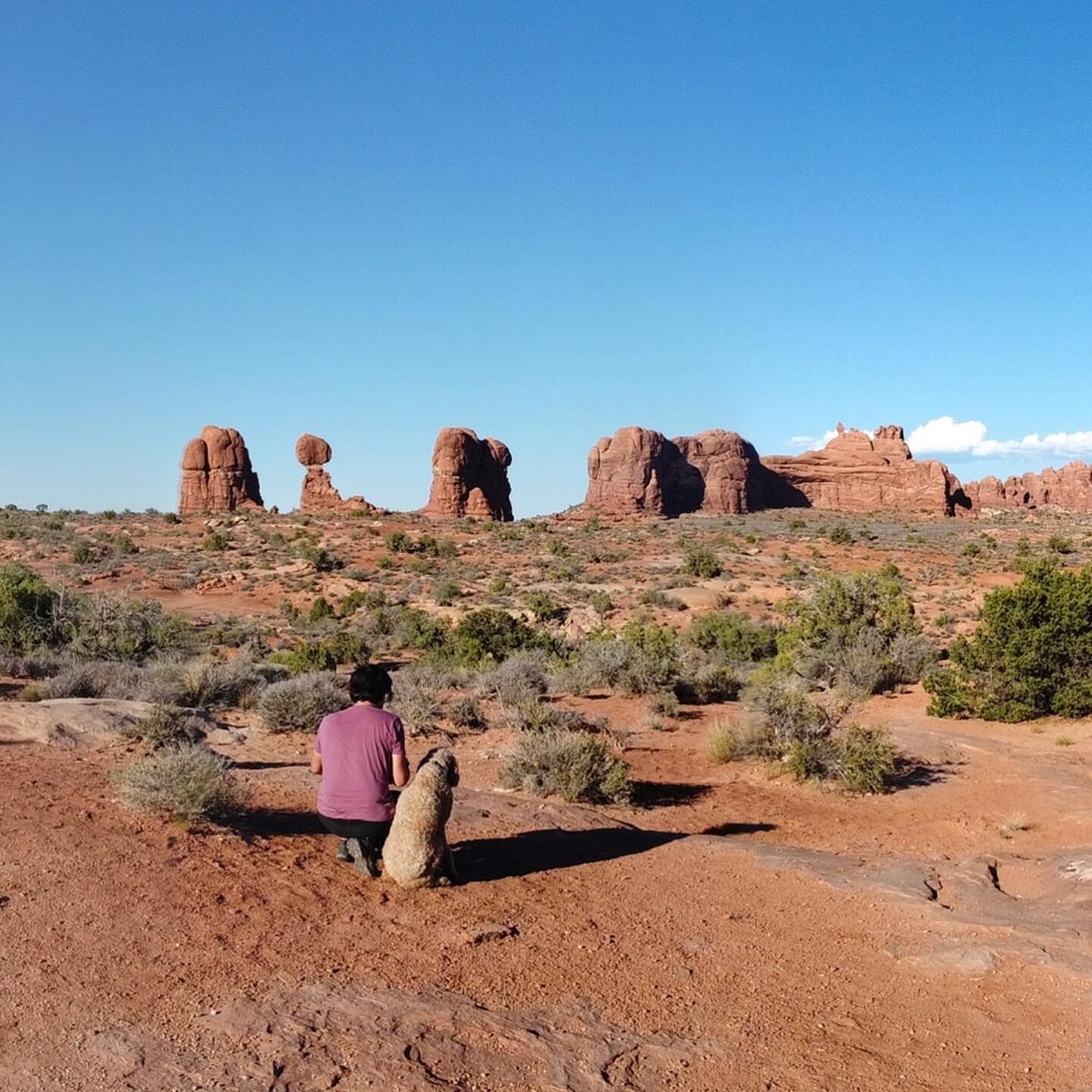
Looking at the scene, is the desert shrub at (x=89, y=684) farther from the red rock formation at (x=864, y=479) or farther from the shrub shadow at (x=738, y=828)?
the red rock formation at (x=864, y=479)

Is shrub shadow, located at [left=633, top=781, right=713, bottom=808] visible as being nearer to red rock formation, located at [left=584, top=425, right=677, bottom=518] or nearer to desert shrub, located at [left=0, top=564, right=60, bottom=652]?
desert shrub, located at [left=0, top=564, right=60, bottom=652]

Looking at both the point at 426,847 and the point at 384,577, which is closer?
the point at 426,847

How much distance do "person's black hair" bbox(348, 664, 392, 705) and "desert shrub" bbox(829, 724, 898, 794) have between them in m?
6.83

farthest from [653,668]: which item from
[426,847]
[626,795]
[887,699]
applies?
[426,847]

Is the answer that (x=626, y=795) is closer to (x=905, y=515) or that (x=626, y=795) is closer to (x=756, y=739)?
(x=756, y=739)

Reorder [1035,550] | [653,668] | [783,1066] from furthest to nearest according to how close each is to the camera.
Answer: [1035,550], [653,668], [783,1066]

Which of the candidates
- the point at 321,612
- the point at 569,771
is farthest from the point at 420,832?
the point at 321,612

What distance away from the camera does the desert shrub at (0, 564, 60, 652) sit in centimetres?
1662

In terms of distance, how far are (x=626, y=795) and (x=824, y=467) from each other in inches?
3646

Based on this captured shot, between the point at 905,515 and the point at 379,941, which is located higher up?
the point at 905,515

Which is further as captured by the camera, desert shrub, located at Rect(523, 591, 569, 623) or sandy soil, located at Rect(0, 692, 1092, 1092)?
desert shrub, located at Rect(523, 591, 569, 623)

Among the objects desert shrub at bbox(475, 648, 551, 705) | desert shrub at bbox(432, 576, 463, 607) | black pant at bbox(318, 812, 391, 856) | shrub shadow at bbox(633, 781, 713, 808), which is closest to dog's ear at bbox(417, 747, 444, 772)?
black pant at bbox(318, 812, 391, 856)

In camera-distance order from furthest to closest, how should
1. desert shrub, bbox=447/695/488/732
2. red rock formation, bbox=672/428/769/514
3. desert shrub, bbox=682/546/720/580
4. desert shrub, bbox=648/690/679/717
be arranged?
red rock formation, bbox=672/428/769/514, desert shrub, bbox=682/546/720/580, desert shrub, bbox=648/690/679/717, desert shrub, bbox=447/695/488/732

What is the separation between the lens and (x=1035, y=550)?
4806 cm
